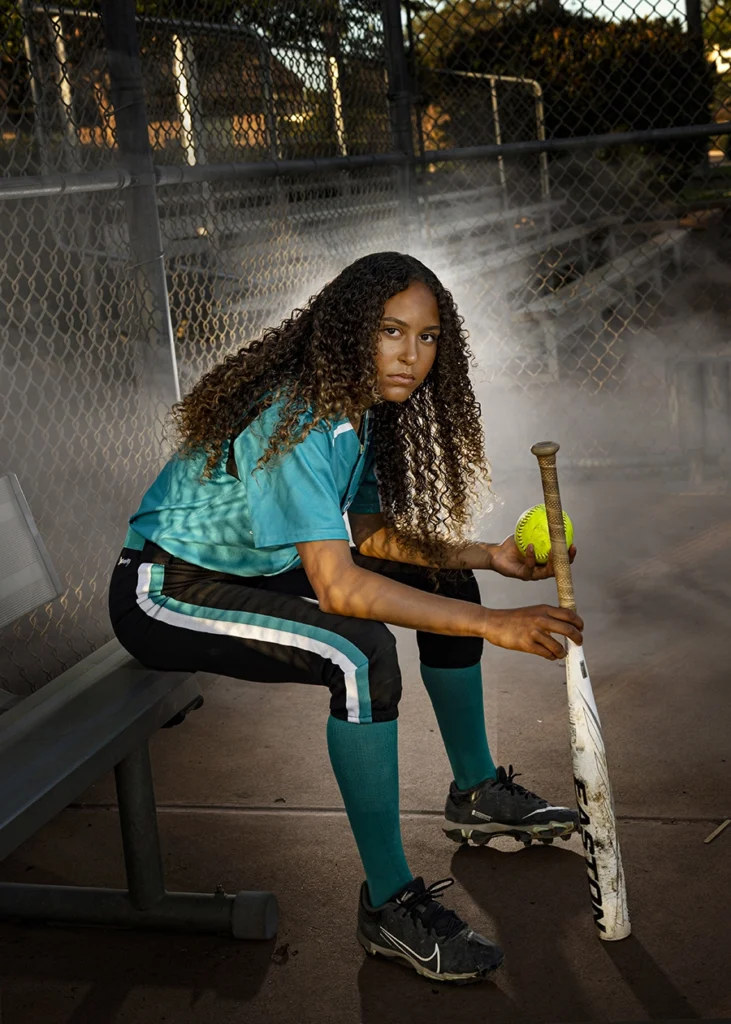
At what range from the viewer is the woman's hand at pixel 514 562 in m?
2.68

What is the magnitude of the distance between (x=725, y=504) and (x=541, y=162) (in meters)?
2.35

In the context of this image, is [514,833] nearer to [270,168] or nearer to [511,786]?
[511,786]

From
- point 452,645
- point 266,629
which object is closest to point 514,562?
point 452,645

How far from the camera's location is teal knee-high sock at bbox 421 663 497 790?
278 cm

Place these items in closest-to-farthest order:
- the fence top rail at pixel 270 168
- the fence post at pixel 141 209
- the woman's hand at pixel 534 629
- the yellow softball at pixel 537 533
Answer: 1. the woman's hand at pixel 534 629
2. the yellow softball at pixel 537 533
3. the fence top rail at pixel 270 168
4. the fence post at pixel 141 209

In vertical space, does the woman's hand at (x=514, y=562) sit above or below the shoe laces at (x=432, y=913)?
above

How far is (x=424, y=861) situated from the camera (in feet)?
9.12

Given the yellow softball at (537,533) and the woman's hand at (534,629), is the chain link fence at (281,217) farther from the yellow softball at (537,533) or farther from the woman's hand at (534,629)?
the woman's hand at (534,629)

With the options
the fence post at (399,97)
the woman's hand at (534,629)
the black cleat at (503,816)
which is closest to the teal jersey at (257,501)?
the woman's hand at (534,629)

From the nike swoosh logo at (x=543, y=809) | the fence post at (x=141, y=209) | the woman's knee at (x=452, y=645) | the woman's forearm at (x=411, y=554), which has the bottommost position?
the nike swoosh logo at (x=543, y=809)

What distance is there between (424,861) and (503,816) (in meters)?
0.22

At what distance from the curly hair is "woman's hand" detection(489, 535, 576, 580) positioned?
0.33ft

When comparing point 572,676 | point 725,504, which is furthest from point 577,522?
point 572,676

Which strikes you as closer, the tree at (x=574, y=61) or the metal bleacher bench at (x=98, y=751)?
the metal bleacher bench at (x=98, y=751)
